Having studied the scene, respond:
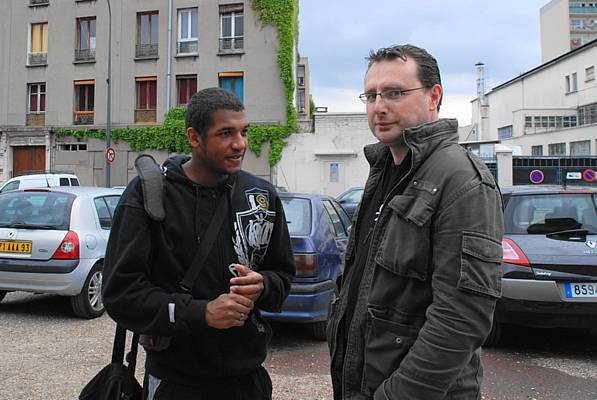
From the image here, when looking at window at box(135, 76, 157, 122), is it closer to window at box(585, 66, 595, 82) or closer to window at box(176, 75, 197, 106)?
window at box(176, 75, 197, 106)

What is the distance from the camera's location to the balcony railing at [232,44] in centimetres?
2719

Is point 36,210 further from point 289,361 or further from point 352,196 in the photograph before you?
point 352,196

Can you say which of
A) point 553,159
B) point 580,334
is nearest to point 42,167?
point 553,159

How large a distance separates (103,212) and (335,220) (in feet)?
10.1

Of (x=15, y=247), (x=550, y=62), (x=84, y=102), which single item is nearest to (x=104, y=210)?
(x=15, y=247)

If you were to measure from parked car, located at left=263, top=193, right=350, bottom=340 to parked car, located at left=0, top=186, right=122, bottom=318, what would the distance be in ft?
8.38

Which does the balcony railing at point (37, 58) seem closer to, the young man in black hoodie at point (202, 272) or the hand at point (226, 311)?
the young man in black hoodie at point (202, 272)

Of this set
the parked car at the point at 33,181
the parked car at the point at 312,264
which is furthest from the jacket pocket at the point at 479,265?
the parked car at the point at 33,181

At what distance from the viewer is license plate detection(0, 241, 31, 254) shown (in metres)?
6.12

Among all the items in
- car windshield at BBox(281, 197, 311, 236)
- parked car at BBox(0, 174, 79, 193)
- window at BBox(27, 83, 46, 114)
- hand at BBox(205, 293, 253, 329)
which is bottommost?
hand at BBox(205, 293, 253, 329)

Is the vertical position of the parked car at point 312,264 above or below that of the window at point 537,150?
below

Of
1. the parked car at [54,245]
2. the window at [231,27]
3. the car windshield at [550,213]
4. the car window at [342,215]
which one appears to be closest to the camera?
the car windshield at [550,213]

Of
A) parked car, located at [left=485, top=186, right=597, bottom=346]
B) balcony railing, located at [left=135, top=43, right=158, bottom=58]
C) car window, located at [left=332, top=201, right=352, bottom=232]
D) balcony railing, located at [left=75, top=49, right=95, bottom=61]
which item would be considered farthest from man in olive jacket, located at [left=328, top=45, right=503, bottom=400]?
balcony railing, located at [left=75, top=49, right=95, bottom=61]

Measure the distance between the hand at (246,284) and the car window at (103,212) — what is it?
5.24 meters
